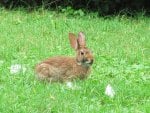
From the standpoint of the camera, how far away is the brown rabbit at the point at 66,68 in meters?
6.95

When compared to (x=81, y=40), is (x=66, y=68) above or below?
below

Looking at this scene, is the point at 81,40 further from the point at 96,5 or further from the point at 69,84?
the point at 96,5

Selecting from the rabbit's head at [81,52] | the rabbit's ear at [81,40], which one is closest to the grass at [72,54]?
the rabbit's head at [81,52]

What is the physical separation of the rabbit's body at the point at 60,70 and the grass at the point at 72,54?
0.12 meters

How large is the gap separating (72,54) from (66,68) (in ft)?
5.83

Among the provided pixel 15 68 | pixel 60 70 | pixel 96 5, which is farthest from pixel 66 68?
pixel 96 5

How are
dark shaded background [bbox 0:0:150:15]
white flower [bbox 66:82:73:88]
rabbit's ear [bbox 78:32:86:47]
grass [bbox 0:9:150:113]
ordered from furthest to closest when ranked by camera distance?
dark shaded background [bbox 0:0:150:15] < rabbit's ear [bbox 78:32:86:47] < white flower [bbox 66:82:73:88] < grass [bbox 0:9:150:113]

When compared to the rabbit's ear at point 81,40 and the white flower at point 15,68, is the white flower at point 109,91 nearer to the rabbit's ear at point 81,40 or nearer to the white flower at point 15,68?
the rabbit's ear at point 81,40

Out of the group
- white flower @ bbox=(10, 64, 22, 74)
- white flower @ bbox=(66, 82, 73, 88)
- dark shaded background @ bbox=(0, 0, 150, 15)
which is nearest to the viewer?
white flower @ bbox=(66, 82, 73, 88)

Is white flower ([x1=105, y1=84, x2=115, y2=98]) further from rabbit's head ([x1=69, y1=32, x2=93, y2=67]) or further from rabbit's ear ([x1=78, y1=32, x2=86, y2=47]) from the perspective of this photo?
rabbit's ear ([x1=78, y1=32, x2=86, y2=47])

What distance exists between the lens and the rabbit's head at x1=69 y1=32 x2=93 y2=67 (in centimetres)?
690

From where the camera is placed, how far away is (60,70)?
7.00 metres

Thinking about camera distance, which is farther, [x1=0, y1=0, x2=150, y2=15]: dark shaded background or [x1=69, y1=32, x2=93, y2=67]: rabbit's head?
[x1=0, y1=0, x2=150, y2=15]: dark shaded background

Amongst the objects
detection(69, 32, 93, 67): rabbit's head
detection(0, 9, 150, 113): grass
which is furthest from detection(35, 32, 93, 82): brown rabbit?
detection(0, 9, 150, 113): grass
